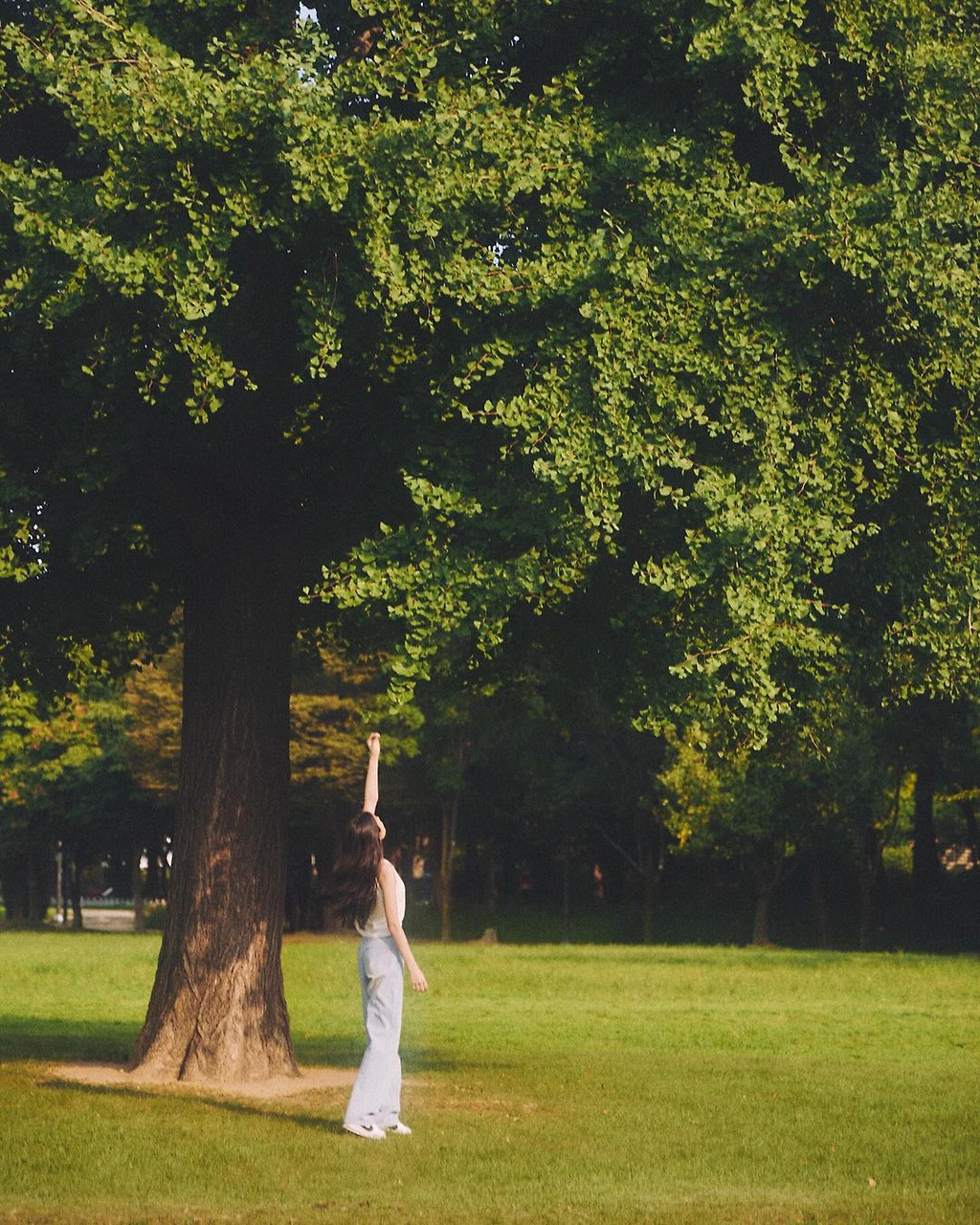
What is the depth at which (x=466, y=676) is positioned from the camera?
16797mm

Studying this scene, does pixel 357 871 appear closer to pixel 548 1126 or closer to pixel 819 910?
pixel 548 1126

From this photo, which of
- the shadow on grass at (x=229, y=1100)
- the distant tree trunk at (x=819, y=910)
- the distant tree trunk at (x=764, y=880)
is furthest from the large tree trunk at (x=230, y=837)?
the distant tree trunk at (x=819, y=910)

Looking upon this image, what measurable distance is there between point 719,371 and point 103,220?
4.40 metres

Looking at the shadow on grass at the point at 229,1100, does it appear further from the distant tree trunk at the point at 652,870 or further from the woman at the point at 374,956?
the distant tree trunk at the point at 652,870

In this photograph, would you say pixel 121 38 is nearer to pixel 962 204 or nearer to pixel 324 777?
pixel 962 204

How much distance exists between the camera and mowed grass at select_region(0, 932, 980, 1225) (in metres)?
9.39

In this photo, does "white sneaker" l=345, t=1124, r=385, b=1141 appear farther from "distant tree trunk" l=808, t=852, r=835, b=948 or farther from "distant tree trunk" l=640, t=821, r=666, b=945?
"distant tree trunk" l=640, t=821, r=666, b=945

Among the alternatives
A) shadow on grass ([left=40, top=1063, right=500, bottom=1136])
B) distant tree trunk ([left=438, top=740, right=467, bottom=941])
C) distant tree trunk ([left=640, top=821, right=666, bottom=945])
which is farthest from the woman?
distant tree trunk ([left=640, top=821, right=666, bottom=945])

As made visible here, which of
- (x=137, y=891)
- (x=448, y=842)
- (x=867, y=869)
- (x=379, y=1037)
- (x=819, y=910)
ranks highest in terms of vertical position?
(x=448, y=842)

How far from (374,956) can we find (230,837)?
3.50 metres

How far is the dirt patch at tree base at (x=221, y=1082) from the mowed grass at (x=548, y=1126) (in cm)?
26

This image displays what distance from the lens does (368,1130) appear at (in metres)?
11.4

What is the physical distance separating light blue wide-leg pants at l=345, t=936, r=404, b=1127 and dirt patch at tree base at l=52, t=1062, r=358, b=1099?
2313 mm

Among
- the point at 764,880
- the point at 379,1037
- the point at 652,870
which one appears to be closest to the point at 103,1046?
the point at 379,1037
